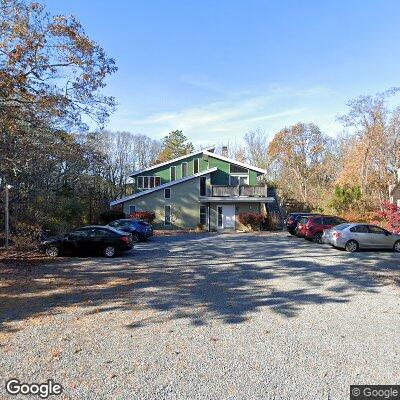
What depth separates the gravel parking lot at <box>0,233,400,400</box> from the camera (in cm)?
446

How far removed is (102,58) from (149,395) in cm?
1176

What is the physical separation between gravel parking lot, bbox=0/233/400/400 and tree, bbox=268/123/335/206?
39.4 meters

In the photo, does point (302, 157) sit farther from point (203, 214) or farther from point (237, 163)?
point (203, 214)

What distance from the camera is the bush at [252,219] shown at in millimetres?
31188

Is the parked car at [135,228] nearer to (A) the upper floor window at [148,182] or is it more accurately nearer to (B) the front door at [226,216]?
(B) the front door at [226,216]

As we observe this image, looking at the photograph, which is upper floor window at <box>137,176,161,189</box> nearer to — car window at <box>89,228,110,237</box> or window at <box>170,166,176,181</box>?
window at <box>170,166,176,181</box>

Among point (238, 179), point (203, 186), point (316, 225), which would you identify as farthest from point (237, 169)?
point (316, 225)

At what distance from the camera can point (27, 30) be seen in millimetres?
11359

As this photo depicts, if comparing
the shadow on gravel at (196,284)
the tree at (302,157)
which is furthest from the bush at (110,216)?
the tree at (302,157)

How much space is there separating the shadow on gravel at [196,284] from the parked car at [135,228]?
6279 mm

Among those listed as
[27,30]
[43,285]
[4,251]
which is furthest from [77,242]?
[27,30]

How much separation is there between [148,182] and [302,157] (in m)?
25.5

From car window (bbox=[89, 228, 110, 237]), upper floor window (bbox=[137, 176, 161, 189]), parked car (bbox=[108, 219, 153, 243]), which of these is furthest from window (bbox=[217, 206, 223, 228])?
car window (bbox=[89, 228, 110, 237])

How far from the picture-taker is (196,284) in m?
10.1
